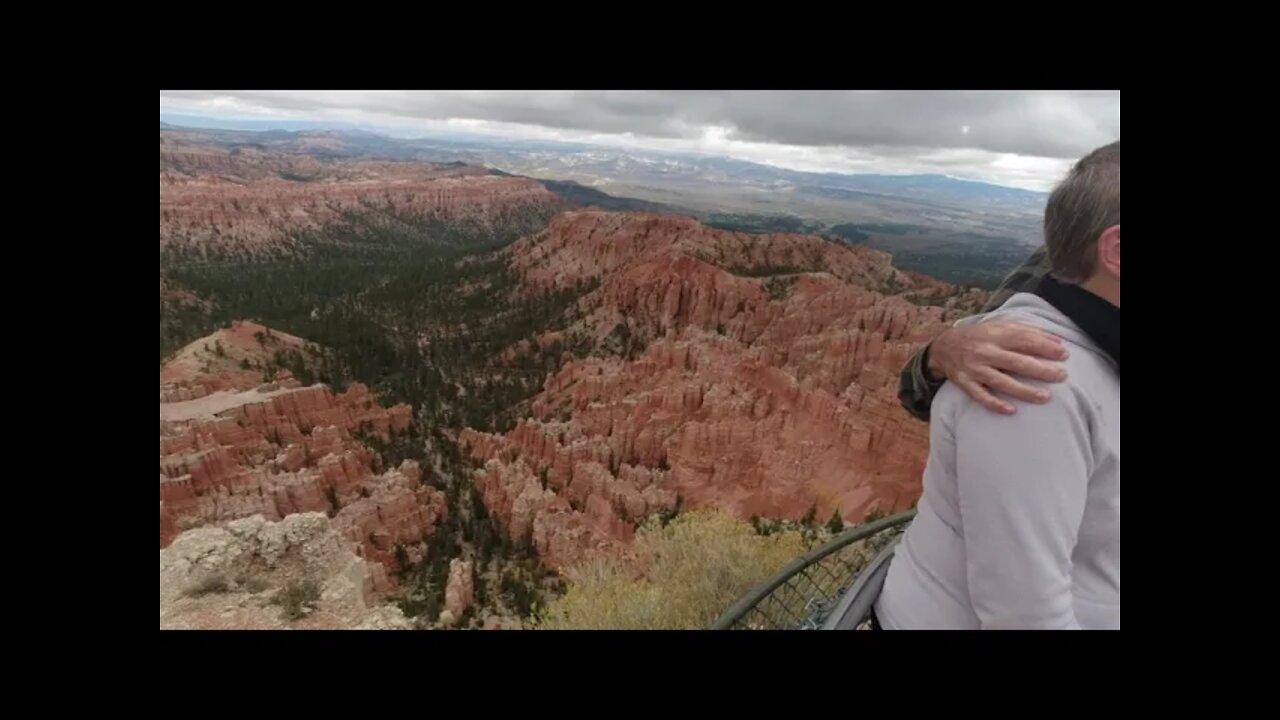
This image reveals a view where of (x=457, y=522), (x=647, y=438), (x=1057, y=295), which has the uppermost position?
(x=1057, y=295)

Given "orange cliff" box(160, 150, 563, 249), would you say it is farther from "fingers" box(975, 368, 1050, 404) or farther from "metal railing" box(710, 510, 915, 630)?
"fingers" box(975, 368, 1050, 404)

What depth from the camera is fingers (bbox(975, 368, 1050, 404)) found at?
2.71 feet

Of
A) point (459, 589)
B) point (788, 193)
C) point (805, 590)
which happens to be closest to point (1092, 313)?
point (805, 590)

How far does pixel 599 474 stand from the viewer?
10156 millimetres

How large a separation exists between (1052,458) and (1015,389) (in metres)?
0.11

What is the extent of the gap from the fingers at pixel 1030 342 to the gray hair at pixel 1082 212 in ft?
0.49

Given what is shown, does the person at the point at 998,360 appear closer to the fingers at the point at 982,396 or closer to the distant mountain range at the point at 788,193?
the fingers at the point at 982,396

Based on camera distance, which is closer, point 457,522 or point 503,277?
point 457,522

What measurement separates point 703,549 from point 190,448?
935cm

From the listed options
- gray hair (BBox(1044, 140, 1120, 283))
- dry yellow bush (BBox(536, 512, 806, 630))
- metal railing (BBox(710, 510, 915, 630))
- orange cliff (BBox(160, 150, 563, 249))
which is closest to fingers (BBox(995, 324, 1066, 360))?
gray hair (BBox(1044, 140, 1120, 283))

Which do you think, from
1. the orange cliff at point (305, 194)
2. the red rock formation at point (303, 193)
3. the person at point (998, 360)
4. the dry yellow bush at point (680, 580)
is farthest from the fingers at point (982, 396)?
the orange cliff at point (305, 194)

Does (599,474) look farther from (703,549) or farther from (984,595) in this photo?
(984,595)

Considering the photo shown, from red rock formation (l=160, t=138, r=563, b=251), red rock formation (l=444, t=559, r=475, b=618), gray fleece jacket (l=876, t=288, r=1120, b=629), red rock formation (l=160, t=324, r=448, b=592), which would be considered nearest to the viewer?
gray fleece jacket (l=876, t=288, r=1120, b=629)
